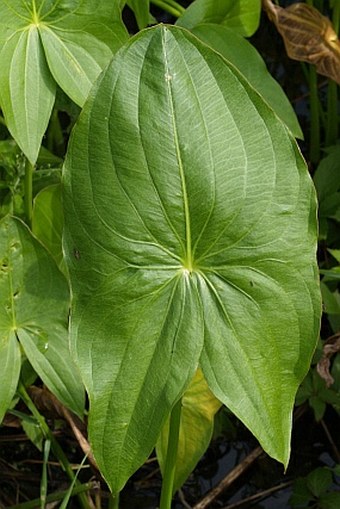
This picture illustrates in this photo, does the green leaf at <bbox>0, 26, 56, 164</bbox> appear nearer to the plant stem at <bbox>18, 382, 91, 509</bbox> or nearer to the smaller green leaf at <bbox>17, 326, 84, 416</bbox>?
the smaller green leaf at <bbox>17, 326, 84, 416</bbox>

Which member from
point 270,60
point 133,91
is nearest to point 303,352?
point 133,91

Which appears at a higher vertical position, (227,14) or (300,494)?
(227,14)

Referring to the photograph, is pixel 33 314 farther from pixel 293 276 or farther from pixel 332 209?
pixel 332 209

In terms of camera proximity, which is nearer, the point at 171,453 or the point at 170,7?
the point at 171,453

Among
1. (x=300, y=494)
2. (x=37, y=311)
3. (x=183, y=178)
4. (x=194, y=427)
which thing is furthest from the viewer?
(x=300, y=494)

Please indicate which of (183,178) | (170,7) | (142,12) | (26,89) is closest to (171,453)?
(183,178)

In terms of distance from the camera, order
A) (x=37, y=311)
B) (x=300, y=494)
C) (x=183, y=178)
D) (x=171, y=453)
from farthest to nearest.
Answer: (x=300, y=494)
(x=37, y=311)
(x=171, y=453)
(x=183, y=178)

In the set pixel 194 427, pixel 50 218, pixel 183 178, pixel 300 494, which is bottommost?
pixel 300 494

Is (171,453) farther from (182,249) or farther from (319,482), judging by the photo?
(319,482)

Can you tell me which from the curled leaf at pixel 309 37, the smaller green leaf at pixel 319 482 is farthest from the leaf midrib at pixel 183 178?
the curled leaf at pixel 309 37
